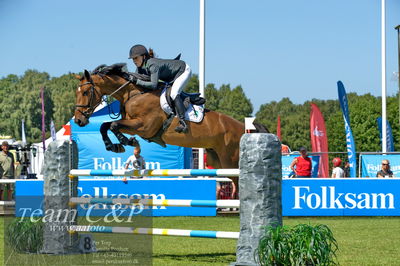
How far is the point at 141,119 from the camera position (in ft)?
28.6

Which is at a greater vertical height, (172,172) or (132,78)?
(132,78)

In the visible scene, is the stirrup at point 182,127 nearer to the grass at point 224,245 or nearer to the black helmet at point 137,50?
the black helmet at point 137,50

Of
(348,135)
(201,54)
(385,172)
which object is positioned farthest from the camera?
(348,135)

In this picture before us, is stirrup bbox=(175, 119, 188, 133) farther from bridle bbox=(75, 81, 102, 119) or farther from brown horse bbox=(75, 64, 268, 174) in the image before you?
bridle bbox=(75, 81, 102, 119)

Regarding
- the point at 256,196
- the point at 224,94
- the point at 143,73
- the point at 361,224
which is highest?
the point at 224,94

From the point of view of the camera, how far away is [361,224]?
41.6ft

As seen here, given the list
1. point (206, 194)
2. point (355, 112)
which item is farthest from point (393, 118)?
point (206, 194)

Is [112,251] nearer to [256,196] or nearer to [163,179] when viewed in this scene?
[256,196]

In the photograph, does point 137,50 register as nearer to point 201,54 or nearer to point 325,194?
point 325,194

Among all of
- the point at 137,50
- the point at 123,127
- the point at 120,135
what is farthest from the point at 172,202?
the point at 137,50

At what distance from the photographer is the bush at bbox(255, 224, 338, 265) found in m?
6.02

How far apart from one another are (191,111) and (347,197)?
648 centimetres

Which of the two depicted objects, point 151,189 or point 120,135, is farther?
point 151,189

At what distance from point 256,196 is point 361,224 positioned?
Answer: 22.4 ft
